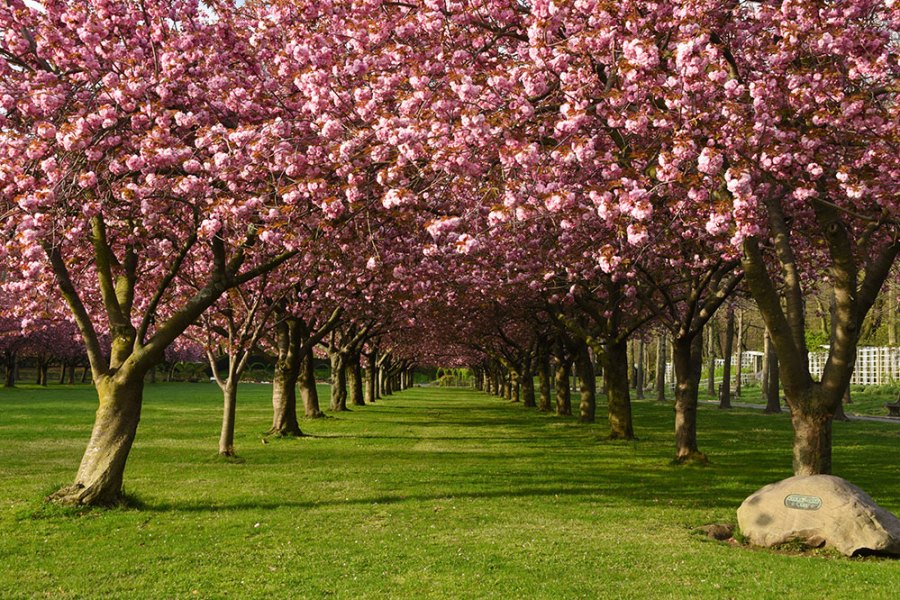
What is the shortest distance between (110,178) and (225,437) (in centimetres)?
1093

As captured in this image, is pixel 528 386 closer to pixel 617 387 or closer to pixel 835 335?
pixel 617 387

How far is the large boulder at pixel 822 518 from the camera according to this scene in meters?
10.5

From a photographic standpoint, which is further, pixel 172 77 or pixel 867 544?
pixel 172 77

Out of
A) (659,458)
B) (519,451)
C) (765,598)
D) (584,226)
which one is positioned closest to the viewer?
(765,598)

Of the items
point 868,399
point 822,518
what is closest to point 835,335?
point 822,518

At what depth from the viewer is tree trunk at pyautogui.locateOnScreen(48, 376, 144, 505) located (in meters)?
13.3

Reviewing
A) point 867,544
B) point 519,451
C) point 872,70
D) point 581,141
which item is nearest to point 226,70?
point 581,141

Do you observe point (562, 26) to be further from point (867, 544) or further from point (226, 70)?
point (867, 544)

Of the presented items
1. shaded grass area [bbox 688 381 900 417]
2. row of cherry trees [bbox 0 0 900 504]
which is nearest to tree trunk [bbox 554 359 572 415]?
shaded grass area [bbox 688 381 900 417]

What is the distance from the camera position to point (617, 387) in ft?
87.9

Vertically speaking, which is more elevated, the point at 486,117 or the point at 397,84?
the point at 397,84

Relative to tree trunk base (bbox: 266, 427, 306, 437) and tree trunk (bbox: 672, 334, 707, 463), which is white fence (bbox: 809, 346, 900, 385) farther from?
tree trunk base (bbox: 266, 427, 306, 437)

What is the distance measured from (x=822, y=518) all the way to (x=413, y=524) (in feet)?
20.4

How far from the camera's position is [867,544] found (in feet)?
34.0
